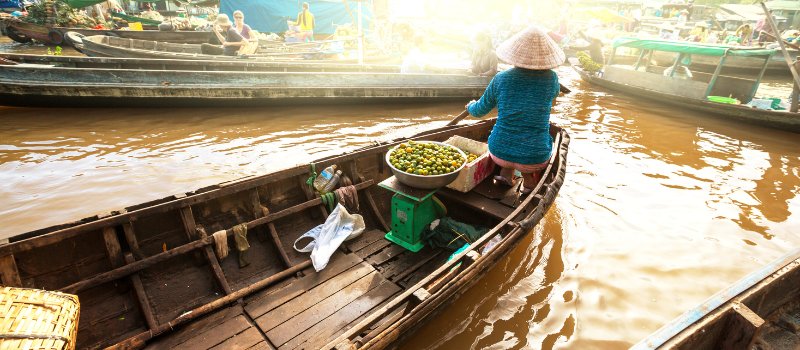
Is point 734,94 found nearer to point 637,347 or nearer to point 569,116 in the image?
point 569,116

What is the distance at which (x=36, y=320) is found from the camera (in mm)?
2201

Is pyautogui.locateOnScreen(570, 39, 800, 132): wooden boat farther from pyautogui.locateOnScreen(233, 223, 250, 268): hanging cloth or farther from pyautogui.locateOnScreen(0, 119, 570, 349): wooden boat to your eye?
pyautogui.locateOnScreen(233, 223, 250, 268): hanging cloth

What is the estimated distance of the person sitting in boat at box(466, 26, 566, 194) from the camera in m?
3.83

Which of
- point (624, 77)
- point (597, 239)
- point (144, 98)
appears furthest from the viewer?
point (624, 77)

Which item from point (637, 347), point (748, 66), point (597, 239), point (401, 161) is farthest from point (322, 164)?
point (748, 66)

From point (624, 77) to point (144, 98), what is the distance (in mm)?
15329

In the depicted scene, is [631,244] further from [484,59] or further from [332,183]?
[484,59]

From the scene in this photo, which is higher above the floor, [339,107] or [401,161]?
[401,161]

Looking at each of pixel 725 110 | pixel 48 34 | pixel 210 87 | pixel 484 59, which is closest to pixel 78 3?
pixel 48 34

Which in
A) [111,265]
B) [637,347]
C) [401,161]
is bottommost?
[111,265]

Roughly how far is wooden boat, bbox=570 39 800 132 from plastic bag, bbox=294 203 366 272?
11346 mm

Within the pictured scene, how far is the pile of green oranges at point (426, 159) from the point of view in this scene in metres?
3.76

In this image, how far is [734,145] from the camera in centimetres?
896

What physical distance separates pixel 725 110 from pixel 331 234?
12.1m
